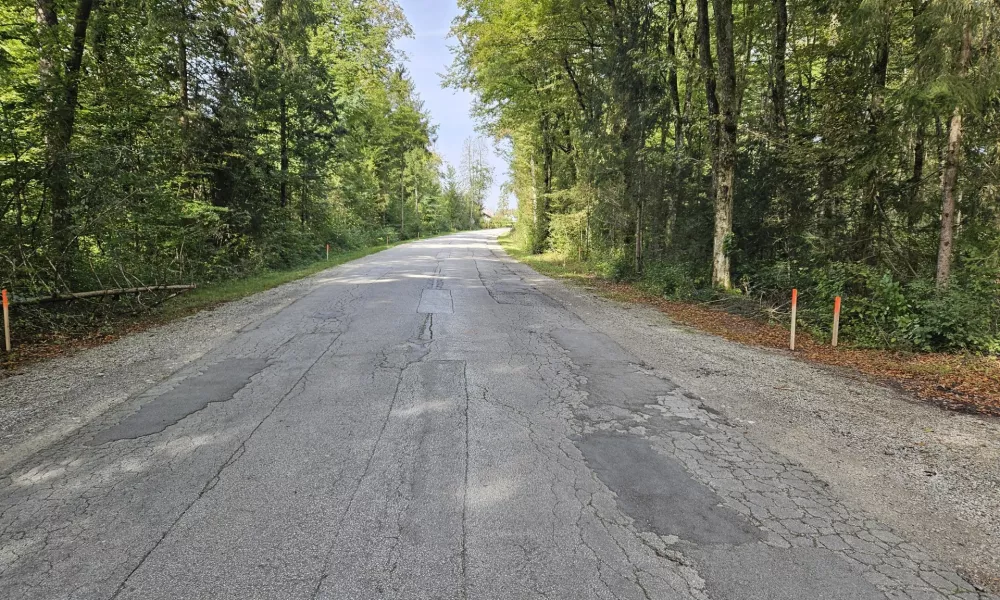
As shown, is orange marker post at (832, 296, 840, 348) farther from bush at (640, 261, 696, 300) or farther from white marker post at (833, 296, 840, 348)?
bush at (640, 261, 696, 300)

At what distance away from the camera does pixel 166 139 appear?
12.9m

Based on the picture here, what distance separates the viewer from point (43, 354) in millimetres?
7133

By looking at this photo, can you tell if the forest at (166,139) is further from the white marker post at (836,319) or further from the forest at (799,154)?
the white marker post at (836,319)

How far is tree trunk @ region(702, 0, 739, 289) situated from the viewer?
11.7 metres

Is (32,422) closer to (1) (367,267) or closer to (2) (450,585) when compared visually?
(2) (450,585)

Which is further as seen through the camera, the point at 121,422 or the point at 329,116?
the point at 329,116

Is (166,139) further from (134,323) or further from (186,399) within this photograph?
(186,399)

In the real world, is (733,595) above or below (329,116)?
below

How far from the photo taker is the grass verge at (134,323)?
7.09m

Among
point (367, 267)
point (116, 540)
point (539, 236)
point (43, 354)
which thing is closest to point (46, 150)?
point (43, 354)

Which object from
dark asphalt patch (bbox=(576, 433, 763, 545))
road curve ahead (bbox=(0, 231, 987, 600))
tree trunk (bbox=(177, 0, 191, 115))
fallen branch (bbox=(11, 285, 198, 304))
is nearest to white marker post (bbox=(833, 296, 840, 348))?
road curve ahead (bbox=(0, 231, 987, 600))

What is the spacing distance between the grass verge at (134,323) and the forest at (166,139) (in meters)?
0.71

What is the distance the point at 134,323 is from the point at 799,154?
13.8 metres

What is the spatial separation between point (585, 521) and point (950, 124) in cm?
891
